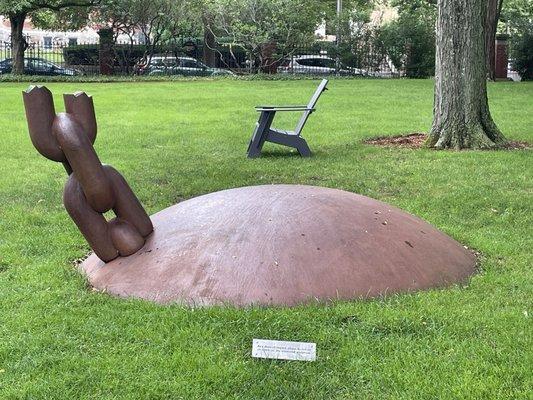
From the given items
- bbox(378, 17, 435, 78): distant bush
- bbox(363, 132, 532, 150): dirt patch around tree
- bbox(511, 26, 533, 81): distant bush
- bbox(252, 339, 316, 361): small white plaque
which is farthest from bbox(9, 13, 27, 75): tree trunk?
bbox(252, 339, 316, 361): small white plaque

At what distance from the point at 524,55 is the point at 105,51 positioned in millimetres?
18843

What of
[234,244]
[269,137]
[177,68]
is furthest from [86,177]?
[177,68]

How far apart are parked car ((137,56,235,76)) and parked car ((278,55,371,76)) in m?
3.16

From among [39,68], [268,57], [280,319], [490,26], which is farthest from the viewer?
[268,57]

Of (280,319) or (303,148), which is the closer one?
(280,319)

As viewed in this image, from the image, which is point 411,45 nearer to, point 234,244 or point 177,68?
point 177,68

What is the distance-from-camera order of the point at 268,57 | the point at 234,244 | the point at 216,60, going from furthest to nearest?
1. the point at 216,60
2. the point at 268,57
3. the point at 234,244

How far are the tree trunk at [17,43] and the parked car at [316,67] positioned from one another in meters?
11.6

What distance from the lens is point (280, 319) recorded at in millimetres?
4008

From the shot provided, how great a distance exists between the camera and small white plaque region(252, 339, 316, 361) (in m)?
3.61

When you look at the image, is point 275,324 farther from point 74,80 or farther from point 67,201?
point 74,80

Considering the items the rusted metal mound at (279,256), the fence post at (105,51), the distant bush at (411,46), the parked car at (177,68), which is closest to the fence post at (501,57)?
the distant bush at (411,46)

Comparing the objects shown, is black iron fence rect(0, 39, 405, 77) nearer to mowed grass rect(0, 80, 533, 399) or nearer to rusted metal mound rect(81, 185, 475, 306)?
mowed grass rect(0, 80, 533, 399)

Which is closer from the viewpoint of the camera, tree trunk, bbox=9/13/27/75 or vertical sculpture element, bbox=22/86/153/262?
vertical sculpture element, bbox=22/86/153/262
